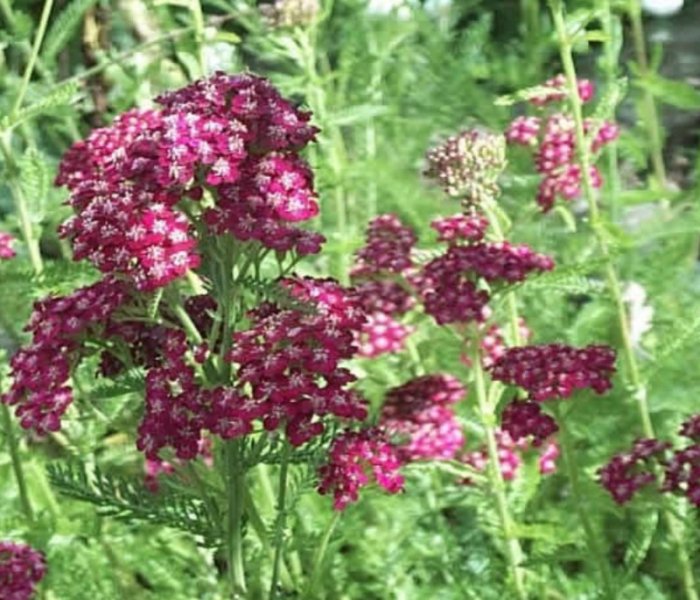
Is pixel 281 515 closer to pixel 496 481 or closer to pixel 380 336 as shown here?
pixel 496 481

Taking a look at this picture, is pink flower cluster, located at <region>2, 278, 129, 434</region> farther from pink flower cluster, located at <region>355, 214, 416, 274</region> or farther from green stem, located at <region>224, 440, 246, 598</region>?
pink flower cluster, located at <region>355, 214, 416, 274</region>

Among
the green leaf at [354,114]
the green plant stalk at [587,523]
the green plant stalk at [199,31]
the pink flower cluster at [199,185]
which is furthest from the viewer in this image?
the green leaf at [354,114]

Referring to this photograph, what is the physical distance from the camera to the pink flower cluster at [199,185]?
2.05 meters

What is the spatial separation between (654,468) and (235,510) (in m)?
0.75

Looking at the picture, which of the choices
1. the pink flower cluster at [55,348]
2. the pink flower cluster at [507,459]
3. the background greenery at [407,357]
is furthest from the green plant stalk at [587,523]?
the pink flower cluster at [55,348]

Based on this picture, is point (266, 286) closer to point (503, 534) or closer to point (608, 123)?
point (503, 534)

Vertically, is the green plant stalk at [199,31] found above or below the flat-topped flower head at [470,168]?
above

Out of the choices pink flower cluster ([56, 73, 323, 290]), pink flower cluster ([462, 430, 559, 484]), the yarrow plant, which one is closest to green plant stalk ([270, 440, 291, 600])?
the yarrow plant

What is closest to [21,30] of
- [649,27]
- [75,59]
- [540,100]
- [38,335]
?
[540,100]

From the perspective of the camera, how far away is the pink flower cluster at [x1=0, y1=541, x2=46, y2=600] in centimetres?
250

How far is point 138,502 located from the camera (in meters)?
2.26

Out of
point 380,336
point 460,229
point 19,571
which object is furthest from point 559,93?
point 19,571

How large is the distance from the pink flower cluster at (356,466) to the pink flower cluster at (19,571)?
59cm

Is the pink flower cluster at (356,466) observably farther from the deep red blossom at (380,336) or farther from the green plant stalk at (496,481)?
the deep red blossom at (380,336)
